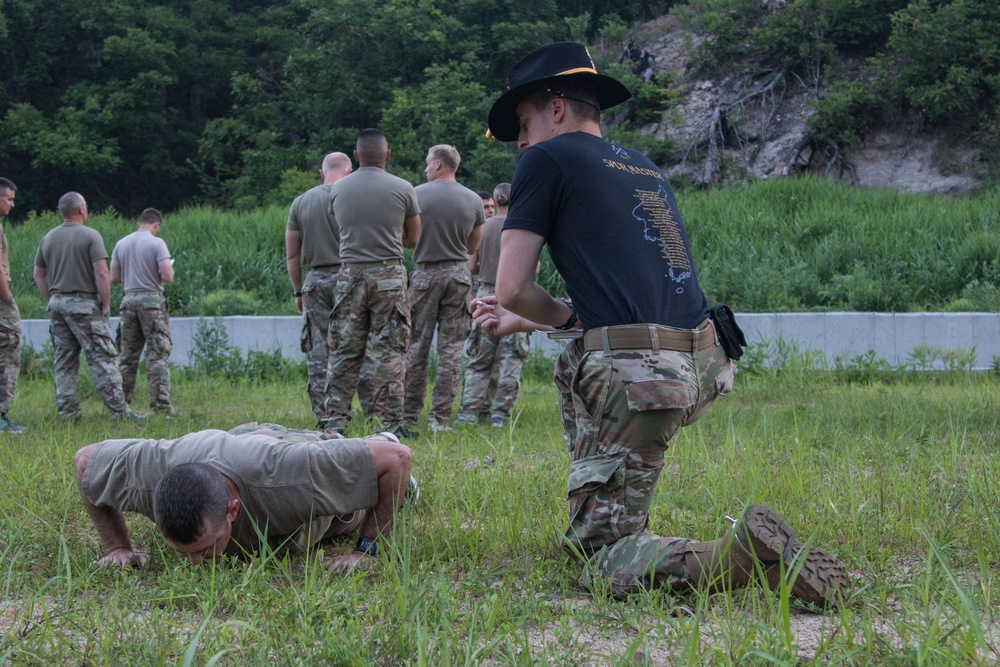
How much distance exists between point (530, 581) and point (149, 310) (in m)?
6.69

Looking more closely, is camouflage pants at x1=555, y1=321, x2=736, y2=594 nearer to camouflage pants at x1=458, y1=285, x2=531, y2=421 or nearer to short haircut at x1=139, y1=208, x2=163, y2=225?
camouflage pants at x1=458, y1=285, x2=531, y2=421

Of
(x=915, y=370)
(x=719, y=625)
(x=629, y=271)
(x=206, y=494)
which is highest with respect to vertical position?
(x=629, y=271)

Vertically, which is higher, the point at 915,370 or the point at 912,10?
the point at 912,10

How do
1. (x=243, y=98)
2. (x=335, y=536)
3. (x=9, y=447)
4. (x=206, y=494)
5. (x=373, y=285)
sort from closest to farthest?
(x=206, y=494), (x=335, y=536), (x=9, y=447), (x=373, y=285), (x=243, y=98)

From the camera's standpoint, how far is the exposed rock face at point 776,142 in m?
18.6

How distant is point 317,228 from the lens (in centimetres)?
776

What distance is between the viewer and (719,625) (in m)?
2.85

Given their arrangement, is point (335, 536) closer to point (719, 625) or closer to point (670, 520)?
point (670, 520)

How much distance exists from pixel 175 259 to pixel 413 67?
10688mm

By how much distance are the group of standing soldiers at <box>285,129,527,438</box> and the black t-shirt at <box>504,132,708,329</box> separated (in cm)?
389

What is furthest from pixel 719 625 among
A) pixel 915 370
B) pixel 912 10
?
pixel 912 10

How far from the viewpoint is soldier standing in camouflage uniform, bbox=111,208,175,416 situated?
30.2 ft

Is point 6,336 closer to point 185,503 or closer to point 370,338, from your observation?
point 370,338

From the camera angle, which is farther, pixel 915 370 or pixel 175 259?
pixel 175 259
